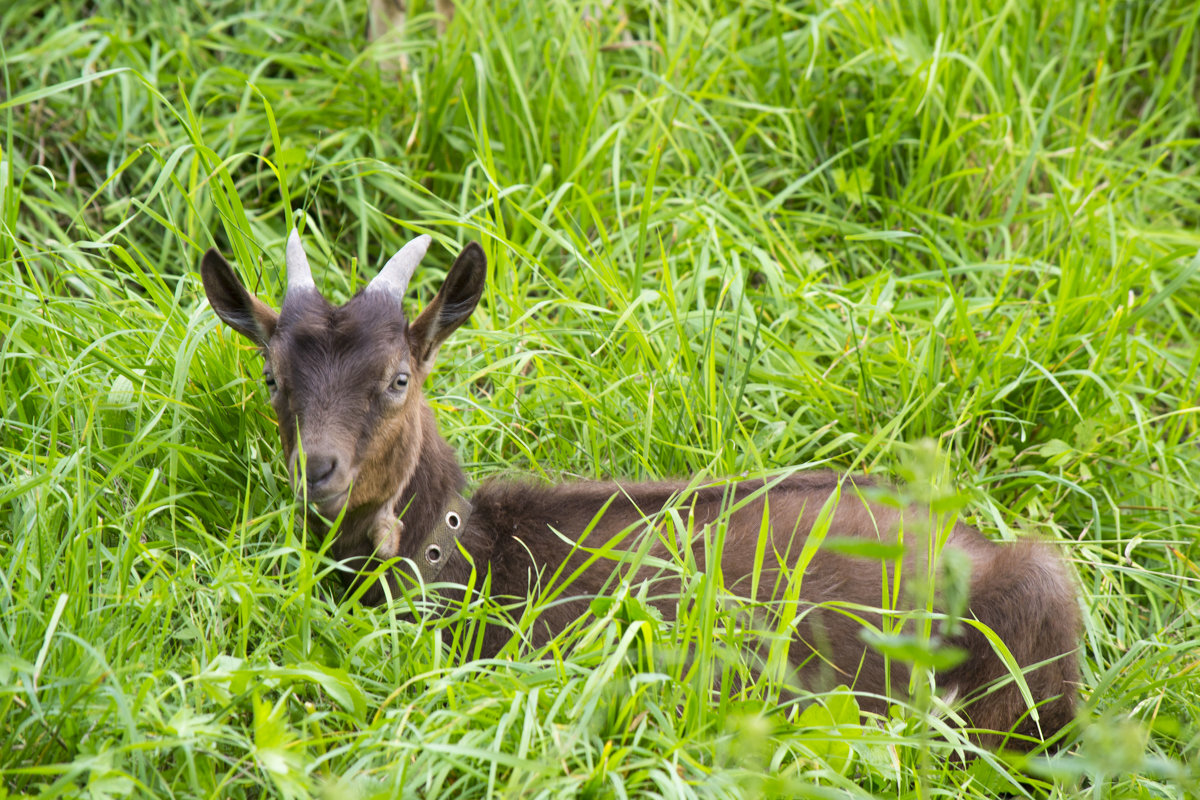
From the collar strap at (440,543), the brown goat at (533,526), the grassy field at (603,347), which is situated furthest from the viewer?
the collar strap at (440,543)

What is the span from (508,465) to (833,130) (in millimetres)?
2754

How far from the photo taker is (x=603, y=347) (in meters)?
4.61

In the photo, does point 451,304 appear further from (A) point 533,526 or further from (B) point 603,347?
(B) point 603,347

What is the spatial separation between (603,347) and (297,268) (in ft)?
4.27

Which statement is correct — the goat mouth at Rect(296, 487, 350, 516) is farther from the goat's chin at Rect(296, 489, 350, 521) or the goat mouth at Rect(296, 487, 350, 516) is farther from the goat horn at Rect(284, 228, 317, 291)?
the goat horn at Rect(284, 228, 317, 291)

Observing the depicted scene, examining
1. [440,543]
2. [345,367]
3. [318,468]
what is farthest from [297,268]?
[440,543]

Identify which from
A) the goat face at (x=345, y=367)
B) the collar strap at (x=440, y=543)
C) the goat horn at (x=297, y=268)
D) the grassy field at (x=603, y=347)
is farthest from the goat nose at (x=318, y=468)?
the goat horn at (x=297, y=268)

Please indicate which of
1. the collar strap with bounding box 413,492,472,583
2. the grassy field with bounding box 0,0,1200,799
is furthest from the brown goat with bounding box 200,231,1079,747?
the grassy field with bounding box 0,0,1200,799

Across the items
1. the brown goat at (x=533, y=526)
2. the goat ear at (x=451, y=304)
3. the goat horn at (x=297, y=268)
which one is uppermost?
the goat horn at (x=297, y=268)

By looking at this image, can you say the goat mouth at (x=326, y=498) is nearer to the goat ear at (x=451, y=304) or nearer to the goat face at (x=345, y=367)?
the goat face at (x=345, y=367)

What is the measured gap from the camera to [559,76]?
5.68 meters

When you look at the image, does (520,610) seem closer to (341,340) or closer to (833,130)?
(341,340)

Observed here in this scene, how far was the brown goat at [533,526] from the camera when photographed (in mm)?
3559

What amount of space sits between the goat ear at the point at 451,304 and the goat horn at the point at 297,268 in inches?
14.8
